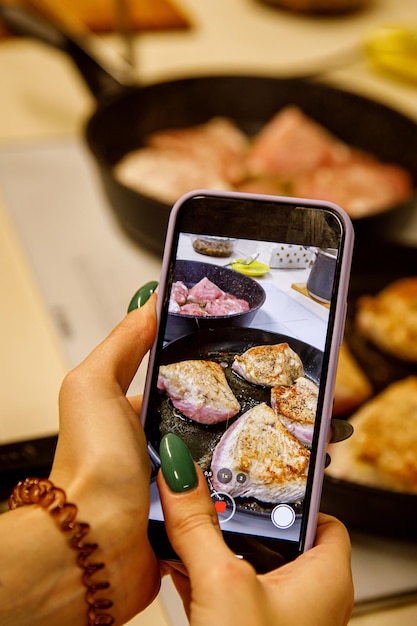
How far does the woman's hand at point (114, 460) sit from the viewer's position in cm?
34

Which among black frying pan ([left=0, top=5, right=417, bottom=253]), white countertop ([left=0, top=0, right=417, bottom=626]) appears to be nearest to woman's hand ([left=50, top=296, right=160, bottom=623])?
white countertop ([left=0, top=0, right=417, bottom=626])

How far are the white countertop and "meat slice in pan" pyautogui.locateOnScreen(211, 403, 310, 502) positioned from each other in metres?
0.17

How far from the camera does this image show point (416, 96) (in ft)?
3.78

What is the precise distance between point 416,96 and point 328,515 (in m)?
0.95

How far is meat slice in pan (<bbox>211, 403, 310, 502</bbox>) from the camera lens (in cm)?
35

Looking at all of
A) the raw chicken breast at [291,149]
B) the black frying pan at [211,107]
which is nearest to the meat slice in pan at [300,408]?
the black frying pan at [211,107]

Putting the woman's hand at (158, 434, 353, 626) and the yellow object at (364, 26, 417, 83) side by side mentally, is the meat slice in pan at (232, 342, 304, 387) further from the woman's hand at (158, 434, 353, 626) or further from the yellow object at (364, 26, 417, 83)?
the yellow object at (364, 26, 417, 83)

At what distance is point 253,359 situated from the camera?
13.9 inches

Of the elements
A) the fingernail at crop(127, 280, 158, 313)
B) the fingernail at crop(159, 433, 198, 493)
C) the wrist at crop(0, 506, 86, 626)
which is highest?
the fingernail at crop(127, 280, 158, 313)

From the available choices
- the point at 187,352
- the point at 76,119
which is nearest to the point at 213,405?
the point at 187,352

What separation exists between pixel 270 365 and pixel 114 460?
91 millimetres

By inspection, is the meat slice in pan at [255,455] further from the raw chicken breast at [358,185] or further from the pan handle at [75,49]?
the pan handle at [75,49]

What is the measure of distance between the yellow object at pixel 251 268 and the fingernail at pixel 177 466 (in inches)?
3.6

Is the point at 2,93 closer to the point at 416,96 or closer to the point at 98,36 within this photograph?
the point at 98,36
